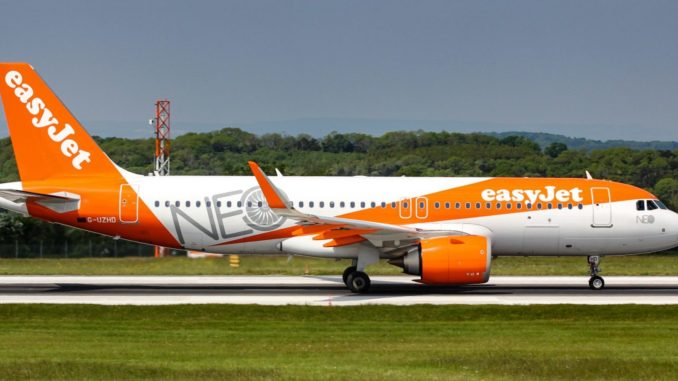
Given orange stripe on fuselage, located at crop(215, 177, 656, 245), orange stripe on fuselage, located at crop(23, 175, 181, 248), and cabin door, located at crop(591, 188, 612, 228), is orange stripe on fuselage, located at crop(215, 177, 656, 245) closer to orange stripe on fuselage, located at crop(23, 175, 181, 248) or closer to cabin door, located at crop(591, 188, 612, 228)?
cabin door, located at crop(591, 188, 612, 228)

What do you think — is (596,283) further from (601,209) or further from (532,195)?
(532,195)

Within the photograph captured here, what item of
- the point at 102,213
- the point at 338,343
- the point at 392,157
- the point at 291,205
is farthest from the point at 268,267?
the point at 392,157

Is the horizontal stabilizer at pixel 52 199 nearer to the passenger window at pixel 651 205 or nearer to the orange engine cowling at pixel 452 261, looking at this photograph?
the orange engine cowling at pixel 452 261

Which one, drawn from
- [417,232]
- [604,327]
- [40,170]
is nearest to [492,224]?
[417,232]

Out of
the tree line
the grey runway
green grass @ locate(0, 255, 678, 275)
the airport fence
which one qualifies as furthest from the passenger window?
the tree line

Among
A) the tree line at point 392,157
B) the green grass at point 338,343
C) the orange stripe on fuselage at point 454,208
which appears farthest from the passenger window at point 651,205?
the tree line at point 392,157

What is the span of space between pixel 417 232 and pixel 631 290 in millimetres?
7566

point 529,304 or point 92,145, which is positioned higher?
point 92,145

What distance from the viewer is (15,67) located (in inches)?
1264

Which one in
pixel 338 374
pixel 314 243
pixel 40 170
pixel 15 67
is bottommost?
pixel 338 374

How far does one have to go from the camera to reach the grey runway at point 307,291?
28469 mm

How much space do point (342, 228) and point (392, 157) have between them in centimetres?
9487

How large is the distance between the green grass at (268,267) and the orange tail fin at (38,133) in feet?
29.4

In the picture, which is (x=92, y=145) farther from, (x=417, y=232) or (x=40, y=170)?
(x=417, y=232)
